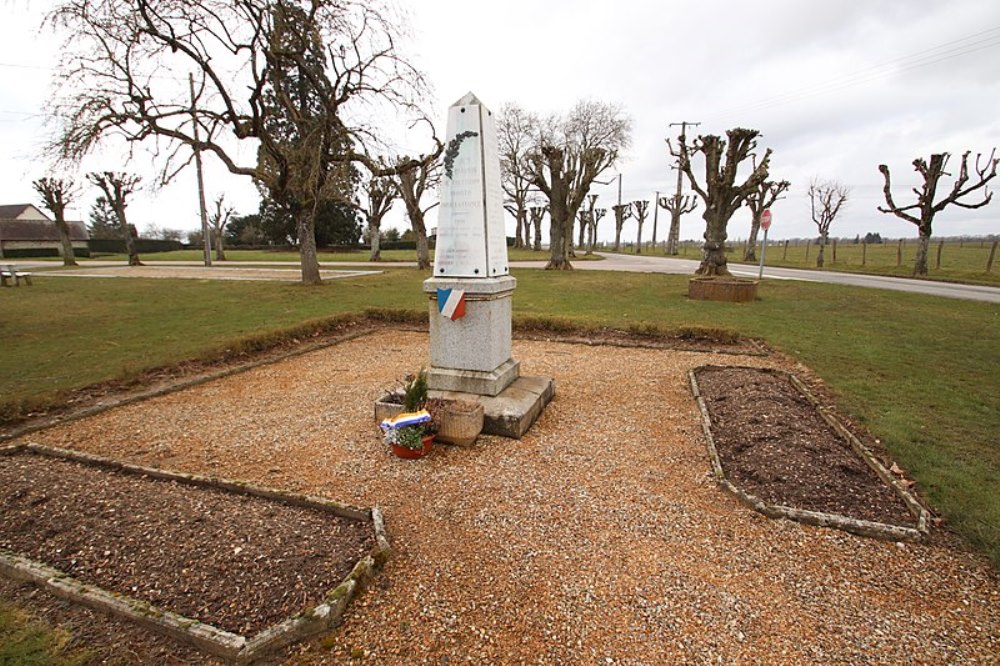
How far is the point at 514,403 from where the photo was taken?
4.52 metres

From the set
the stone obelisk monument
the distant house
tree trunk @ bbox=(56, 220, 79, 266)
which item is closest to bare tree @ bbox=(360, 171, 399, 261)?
tree trunk @ bbox=(56, 220, 79, 266)

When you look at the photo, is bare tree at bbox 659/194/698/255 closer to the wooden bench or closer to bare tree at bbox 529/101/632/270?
bare tree at bbox 529/101/632/270

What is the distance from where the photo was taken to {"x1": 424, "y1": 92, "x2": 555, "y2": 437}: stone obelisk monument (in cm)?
450

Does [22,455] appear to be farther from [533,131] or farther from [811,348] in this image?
[533,131]

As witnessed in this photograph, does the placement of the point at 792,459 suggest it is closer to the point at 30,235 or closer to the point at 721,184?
the point at 721,184

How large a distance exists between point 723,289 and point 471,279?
10.1 m

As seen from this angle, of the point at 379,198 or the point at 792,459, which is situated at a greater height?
the point at 379,198

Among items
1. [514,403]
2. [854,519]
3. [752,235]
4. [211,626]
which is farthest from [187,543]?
[752,235]

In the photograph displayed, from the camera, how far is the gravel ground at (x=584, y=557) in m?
2.10

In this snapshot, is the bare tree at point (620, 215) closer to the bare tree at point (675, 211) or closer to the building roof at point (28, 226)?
the bare tree at point (675, 211)

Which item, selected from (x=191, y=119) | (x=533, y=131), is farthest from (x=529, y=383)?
(x=533, y=131)

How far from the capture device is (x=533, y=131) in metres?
39.2

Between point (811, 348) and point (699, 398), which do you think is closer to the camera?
point (699, 398)

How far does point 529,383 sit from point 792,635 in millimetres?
3288
